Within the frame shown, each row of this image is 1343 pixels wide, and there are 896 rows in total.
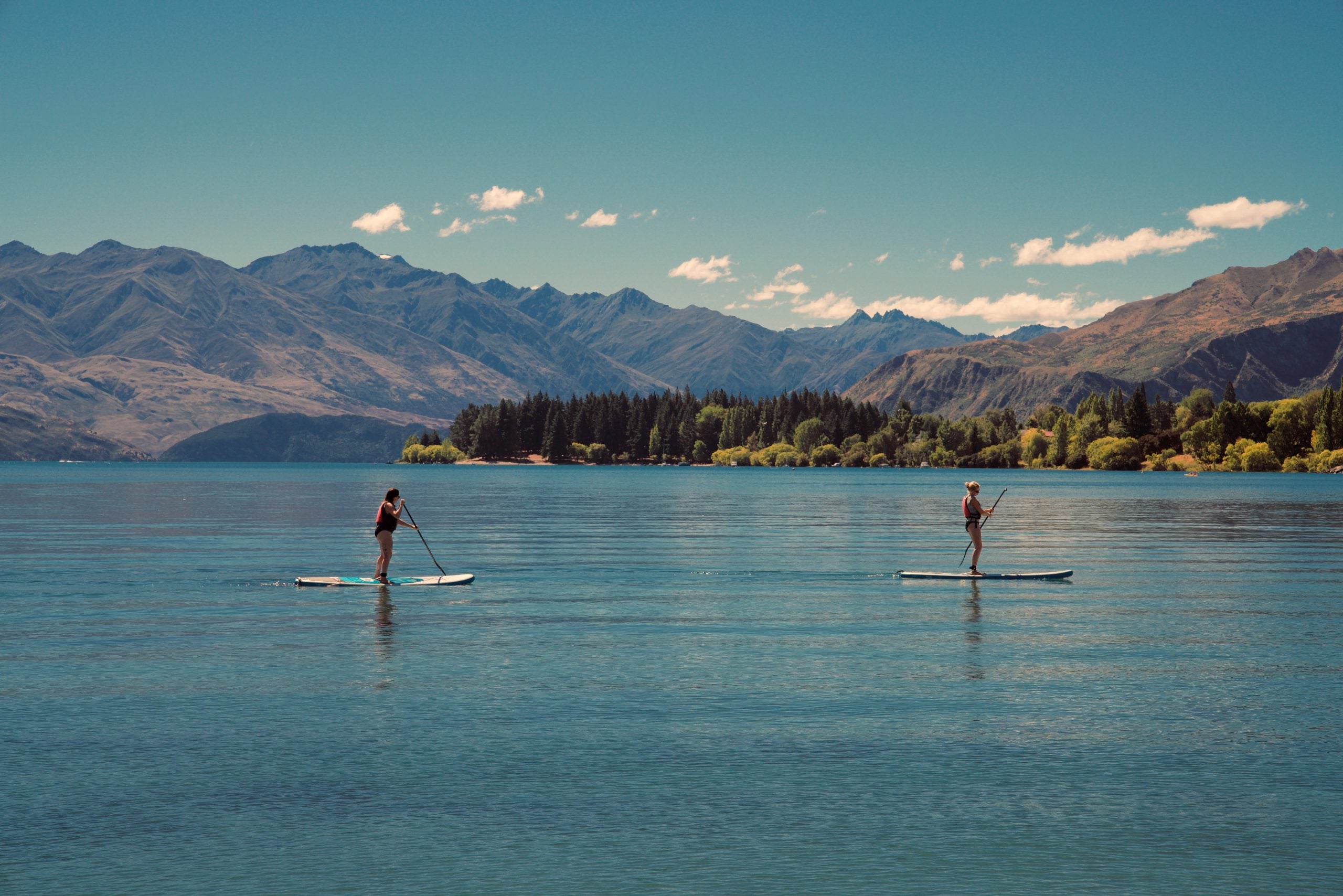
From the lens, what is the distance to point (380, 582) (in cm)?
4131

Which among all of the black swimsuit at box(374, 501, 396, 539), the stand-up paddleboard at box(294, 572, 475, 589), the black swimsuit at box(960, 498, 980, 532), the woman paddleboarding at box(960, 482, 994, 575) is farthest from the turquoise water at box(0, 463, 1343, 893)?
the black swimsuit at box(960, 498, 980, 532)

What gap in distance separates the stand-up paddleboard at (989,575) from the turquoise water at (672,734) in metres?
0.54

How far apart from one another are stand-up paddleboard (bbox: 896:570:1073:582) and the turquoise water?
0.54 metres

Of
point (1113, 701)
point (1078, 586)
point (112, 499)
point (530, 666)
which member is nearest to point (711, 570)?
point (1078, 586)

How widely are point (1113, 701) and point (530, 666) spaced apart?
11.4 meters

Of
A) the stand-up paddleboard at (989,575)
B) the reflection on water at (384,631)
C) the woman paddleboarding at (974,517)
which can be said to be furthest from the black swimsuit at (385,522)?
the woman paddleboarding at (974,517)

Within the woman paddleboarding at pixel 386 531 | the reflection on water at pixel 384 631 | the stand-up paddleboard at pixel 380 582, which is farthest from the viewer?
the woman paddleboarding at pixel 386 531

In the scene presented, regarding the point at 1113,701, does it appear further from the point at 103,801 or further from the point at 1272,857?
the point at 103,801

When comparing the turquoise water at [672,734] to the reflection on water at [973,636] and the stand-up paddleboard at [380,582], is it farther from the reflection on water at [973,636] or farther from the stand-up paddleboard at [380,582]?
the stand-up paddleboard at [380,582]

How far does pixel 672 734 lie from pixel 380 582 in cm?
2403

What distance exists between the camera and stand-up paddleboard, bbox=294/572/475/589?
41250 millimetres

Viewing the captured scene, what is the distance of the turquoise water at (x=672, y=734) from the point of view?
44.6 feet

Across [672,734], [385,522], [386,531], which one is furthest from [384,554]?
[672,734]

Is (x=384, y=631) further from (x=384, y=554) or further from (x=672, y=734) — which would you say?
(x=672, y=734)
